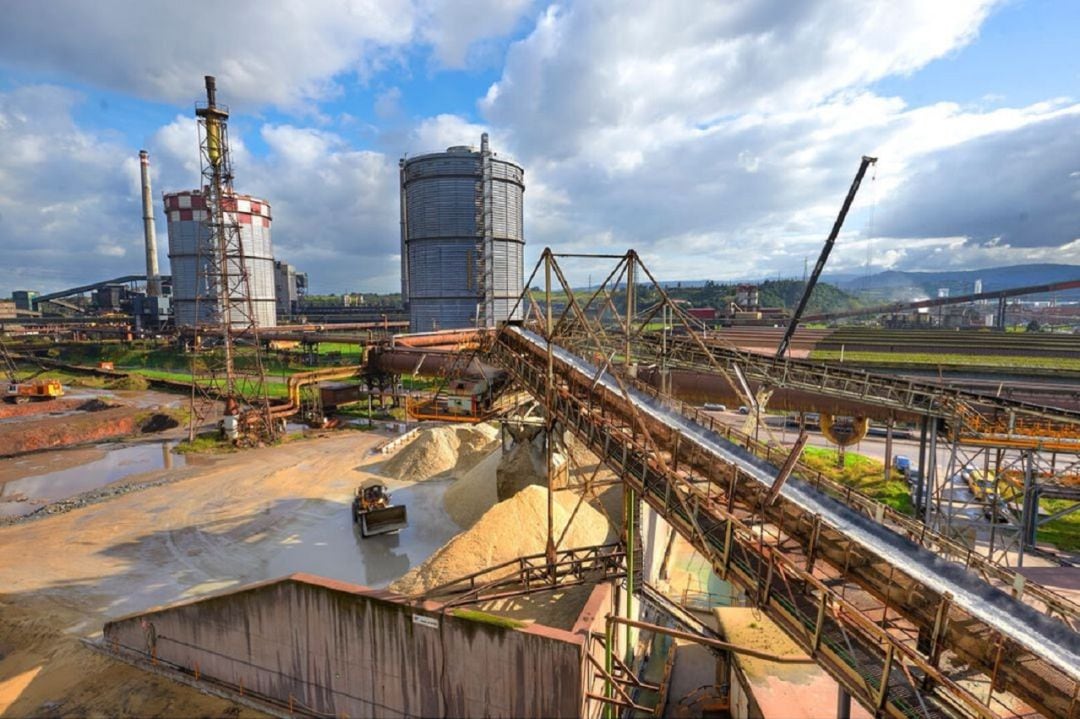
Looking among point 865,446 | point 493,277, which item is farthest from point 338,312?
point 865,446

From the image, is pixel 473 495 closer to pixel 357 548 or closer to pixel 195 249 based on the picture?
pixel 357 548

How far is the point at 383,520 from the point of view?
57.7ft

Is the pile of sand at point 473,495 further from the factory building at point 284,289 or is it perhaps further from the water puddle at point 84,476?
the factory building at point 284,289

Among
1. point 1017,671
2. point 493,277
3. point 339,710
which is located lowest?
point 339,710

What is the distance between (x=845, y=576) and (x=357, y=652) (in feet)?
29.7

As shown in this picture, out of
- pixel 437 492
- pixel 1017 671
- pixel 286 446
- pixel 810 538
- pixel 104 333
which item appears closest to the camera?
pixel 1017 671

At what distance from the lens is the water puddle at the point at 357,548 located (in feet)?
51.2

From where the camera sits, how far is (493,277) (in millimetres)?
41375

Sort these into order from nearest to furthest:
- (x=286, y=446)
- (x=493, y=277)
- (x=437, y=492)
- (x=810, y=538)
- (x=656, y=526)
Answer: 1. (x=810, y=538)
2. (x=656, y=526)
3. (x=437, y=492)
4. (x=286, y=446)
5. (x=493, y=277)

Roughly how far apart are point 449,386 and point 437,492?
454 cm

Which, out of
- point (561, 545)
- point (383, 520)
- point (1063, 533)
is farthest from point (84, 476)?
point (1063, 533)

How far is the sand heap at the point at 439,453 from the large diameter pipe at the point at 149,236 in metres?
69.7

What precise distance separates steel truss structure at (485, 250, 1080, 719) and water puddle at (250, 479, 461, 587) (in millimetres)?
7728

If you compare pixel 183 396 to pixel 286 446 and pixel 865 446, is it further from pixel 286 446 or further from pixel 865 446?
pixel 865 446
